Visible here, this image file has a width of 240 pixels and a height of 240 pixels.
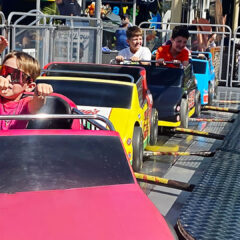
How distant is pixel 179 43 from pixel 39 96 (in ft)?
19.9

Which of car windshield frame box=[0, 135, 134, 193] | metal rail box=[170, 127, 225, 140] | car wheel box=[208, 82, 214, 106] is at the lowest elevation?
metal rail box=[170, 127, 225, 140]

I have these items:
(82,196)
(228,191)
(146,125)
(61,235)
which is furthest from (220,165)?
(61,235)

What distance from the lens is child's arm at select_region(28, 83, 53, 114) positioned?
3.90 m

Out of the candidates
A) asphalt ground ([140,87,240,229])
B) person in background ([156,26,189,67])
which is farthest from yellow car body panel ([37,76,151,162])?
person in background ([156,26,189,67])

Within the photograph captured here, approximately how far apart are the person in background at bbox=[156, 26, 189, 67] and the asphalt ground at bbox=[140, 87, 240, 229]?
124 cm

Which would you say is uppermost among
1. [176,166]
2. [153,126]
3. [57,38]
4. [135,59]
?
[57,38]

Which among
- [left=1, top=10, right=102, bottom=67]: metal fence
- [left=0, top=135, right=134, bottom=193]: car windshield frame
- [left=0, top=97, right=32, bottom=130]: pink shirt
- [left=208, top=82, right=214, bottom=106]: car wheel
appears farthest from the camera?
[left=208, top=82, right=214, bottom=106]: car wheel

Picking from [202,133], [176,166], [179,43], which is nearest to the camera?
[176,166]

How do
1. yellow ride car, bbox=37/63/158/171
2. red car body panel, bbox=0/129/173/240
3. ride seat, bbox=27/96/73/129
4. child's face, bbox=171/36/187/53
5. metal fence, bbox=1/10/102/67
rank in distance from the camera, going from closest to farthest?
red car body panel, bbox=0/129/173/240
ride seat, bbox=27/96/73/129
yellow ride car, bbox=37/63/158/171
child's face, bbox=171/36/187/53
metal fence, bbox=1/10/102/67

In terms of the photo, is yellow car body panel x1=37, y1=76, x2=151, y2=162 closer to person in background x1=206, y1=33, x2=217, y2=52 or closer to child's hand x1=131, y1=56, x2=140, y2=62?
child's hand x1=131, y1=56, x2=140, y2=62

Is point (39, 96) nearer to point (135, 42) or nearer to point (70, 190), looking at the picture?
point (70, 190)

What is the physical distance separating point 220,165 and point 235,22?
24651 mm

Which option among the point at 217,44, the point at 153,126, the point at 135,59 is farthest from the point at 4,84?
the point at 217,44

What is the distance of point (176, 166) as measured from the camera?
7570 millimetres
